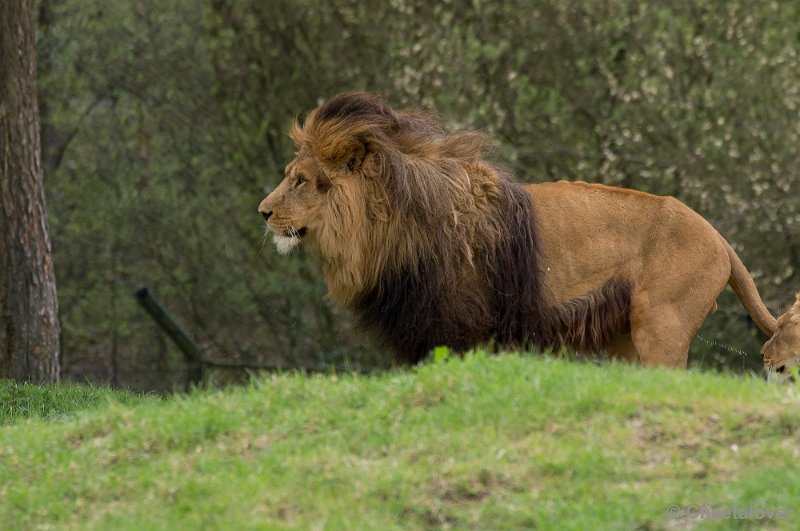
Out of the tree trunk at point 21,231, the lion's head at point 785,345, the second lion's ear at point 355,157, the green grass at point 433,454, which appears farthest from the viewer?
the tree trunk at point 21,231

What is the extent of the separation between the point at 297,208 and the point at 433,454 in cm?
289

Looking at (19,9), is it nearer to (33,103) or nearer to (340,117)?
(33,103)

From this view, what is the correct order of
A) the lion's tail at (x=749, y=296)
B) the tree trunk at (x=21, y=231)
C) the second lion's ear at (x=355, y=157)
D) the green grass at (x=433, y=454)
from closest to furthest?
the green grass at (x=433, y=454) < the second lion's ear at (x=355, y=157) < the lion's tail at (x=749, y=296) < the tree trunk at (x=21, y=231)

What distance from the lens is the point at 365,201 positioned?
816cm

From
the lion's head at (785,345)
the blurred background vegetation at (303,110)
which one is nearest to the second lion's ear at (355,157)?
the lion's head at (785,345)

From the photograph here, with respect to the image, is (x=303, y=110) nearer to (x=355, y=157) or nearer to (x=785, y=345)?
(x=355, y=157)

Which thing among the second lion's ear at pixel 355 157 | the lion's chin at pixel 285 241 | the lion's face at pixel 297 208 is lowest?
the lion's chin at pixel 285 241

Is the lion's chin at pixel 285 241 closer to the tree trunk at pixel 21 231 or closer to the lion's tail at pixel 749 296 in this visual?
the lion's tail at pixel 749 296

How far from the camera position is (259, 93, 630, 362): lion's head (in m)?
8.05

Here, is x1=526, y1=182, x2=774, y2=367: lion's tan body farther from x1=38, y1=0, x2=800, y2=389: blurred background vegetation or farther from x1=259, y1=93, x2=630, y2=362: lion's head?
x1=38, y1=0, x2=800, y2=389: blurred background vegetation

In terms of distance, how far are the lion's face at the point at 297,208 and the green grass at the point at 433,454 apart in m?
1.59

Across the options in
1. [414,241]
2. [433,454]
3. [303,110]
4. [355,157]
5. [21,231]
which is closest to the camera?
[433,454]

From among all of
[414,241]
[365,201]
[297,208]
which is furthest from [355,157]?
[414,241]

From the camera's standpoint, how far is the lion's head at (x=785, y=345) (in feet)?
27.3
